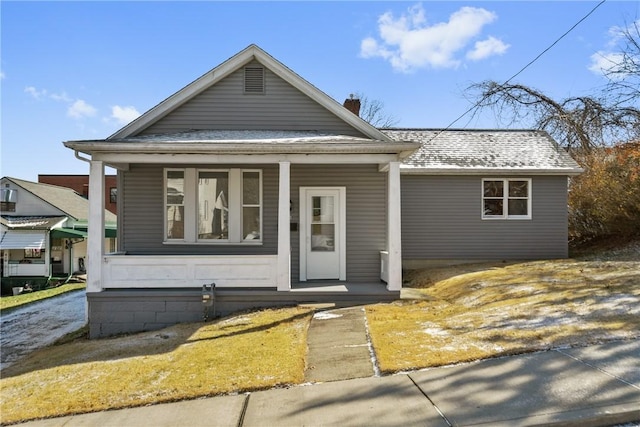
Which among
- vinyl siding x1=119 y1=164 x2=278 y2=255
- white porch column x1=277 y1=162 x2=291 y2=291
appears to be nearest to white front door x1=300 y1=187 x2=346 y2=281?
vinyl siding x1=119 y1=164 x2=278 y2=255

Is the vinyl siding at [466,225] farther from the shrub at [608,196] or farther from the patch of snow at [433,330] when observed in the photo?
the patch of snow at [433,330]

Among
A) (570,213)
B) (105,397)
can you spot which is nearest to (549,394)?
(105,397)

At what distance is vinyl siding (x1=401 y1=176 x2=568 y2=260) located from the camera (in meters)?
13.9

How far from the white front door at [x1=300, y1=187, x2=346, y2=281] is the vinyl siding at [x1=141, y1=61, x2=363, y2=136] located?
5.72 ft

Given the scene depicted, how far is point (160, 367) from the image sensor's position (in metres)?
5.97

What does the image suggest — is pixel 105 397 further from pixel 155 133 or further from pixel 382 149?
pixel 155 133

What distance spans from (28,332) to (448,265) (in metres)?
11.5

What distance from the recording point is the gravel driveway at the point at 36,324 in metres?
9.11

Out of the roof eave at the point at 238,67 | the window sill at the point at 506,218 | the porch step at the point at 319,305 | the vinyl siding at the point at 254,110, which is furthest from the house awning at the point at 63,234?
the window sill at the point at 506,218

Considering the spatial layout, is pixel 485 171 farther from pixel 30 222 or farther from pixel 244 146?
pixel 30 222

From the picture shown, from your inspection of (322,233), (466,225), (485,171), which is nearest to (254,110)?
(322,233)

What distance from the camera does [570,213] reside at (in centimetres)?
1694

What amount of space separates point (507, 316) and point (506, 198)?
8.12m

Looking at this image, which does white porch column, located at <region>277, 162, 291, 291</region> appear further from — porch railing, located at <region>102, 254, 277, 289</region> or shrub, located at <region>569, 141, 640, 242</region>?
shrub, located at <region>569, 141, 640, 242</region>
